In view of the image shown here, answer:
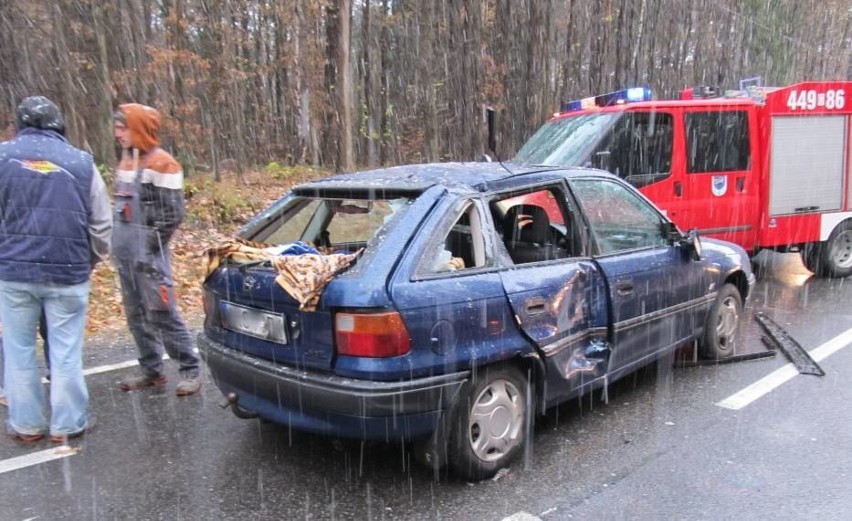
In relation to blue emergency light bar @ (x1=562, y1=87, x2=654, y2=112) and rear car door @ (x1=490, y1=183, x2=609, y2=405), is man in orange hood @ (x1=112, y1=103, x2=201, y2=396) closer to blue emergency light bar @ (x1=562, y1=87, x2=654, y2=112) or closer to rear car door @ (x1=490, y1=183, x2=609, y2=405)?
rear car door @ (x1=490, y1=183, x2=609, y2=405)

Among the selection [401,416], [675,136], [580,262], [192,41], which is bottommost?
[401,416]

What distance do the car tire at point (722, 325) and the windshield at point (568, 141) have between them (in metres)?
2.21

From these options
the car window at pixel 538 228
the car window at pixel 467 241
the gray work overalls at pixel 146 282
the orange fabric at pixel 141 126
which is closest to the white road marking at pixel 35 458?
the gray work overalls at pixel 146 282

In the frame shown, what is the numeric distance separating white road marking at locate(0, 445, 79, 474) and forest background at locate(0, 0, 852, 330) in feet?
9.87

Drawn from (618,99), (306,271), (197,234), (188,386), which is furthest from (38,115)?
(197,234)

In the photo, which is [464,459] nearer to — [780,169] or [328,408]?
[328,408]

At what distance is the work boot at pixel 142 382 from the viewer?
479 cm

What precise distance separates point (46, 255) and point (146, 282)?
84cm

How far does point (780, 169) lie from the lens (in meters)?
8.17

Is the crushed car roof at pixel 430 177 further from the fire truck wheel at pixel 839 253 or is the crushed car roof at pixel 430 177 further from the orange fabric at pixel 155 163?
the fire truck wheel at pixel 839 253

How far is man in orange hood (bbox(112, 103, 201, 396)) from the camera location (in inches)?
172

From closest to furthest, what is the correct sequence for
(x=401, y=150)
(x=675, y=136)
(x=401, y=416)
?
(x=401, y=416) < (x=675, y=136) < (x=401, y=150)

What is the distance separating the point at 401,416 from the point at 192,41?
45.5 ft

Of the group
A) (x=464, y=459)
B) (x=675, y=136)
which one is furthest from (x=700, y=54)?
(x=464, y=459)
